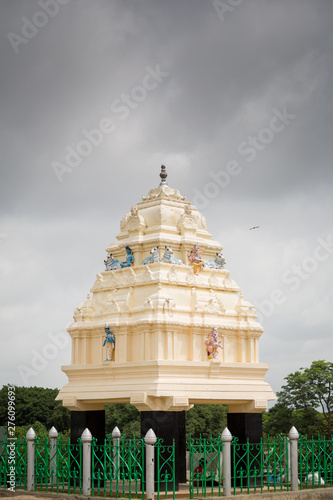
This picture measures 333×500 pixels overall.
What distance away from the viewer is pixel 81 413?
20391mm

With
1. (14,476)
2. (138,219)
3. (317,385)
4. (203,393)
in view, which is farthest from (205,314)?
(317,385)

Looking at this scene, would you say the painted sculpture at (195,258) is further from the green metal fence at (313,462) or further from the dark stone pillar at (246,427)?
the green metal fence at (313,462)

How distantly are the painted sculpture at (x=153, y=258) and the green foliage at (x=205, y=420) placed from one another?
2111 centimetres

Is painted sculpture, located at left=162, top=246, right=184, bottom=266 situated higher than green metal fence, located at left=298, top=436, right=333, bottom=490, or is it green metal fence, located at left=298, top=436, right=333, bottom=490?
painted sculpture, located at left=162, top=246, right=184, bottom=266

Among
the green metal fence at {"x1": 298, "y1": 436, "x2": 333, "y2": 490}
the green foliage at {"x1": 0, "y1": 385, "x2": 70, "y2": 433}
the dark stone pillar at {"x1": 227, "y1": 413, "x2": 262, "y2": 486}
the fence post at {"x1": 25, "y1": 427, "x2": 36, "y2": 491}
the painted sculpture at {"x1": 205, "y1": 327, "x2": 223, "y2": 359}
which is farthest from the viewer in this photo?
the green foliage at {"x1": 0, "y1": 385, "x2": 70, "y2": 433}

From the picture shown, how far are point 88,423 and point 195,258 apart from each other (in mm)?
5739

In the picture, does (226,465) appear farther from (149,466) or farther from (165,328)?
(165,328)

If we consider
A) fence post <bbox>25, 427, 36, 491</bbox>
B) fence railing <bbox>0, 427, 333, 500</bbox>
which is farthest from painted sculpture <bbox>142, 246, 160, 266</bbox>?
fence post <bbox>25, 427, 36, 491</bbox>

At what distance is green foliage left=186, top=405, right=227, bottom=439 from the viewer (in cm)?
4003

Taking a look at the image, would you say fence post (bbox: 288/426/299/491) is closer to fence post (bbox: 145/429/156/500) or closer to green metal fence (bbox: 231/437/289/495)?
green metal fence (bbox: 231/437/289/495)

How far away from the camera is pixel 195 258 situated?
20984mm

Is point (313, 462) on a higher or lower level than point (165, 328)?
lower

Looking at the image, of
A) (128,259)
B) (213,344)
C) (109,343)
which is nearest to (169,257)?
(128,259)

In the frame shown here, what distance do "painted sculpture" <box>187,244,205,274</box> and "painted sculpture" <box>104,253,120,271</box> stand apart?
2296mm
